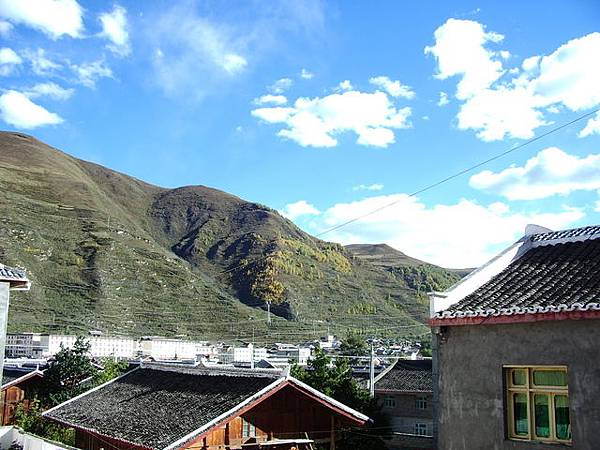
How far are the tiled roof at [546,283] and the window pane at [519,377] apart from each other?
852 millimetres

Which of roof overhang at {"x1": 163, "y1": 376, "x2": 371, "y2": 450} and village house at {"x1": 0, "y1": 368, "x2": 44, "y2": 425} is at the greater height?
roof overhang at {"x1": 163, "y1": 376, "x2": 371, "y2": 450}

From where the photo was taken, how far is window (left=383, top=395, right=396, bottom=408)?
35344mm

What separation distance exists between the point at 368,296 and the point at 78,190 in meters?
60.8

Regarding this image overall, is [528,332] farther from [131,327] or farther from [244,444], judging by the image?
[131,327]

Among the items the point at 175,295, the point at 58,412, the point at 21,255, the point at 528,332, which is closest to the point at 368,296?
the point at 175,295

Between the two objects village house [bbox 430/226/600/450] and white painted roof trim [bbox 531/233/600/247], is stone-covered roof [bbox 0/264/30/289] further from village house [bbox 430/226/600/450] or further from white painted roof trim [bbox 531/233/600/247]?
white painted roof trim [bbox 531/233/600/247]

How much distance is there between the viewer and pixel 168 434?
14602 mm

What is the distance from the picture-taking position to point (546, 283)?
941 cm

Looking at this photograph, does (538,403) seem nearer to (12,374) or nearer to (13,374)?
(13,374)

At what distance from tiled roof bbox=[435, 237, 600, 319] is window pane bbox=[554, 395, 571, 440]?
1226 mm

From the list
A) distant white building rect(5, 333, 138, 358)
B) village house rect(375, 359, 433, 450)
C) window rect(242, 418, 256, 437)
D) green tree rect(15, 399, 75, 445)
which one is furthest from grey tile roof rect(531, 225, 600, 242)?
distant white building rect(5, 333, 138, 358)

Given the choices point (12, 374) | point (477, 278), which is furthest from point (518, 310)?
point (12, 374)

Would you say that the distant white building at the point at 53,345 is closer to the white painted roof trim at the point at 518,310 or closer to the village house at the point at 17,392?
the village house at the point at 17,392

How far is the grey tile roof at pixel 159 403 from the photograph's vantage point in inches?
596
